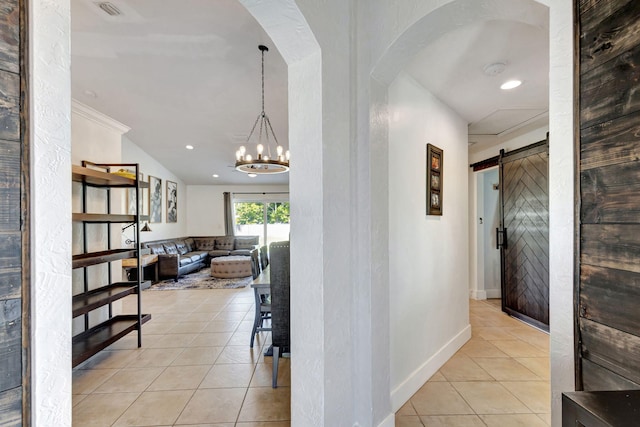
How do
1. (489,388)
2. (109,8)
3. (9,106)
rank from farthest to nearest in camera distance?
(109,8), (489,388), (9,106)

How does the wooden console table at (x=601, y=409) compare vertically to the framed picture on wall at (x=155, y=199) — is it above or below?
below

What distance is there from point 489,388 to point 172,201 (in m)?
8.04

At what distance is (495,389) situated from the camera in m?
2.12

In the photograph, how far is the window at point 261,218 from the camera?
9102 millimetres

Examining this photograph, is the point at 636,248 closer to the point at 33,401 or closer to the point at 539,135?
the point at 33,401

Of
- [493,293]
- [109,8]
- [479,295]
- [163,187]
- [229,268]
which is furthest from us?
[163,187]

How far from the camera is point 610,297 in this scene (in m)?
0.82

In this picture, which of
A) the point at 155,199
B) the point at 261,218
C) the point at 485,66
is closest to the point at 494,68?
the point at 485,66

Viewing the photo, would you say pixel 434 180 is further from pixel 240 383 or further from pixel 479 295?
pixel 479 295

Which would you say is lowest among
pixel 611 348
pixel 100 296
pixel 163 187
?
pixel 100 296

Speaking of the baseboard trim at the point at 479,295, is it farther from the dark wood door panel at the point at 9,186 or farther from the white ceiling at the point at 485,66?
the dark wood door panel at the point at 9,186

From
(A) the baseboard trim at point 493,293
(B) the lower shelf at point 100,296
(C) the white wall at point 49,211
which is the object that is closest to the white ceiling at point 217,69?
(C) the white wall at point 49,211

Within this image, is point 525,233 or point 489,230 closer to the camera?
point 525,233

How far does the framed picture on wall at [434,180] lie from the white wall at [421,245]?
7 cm
